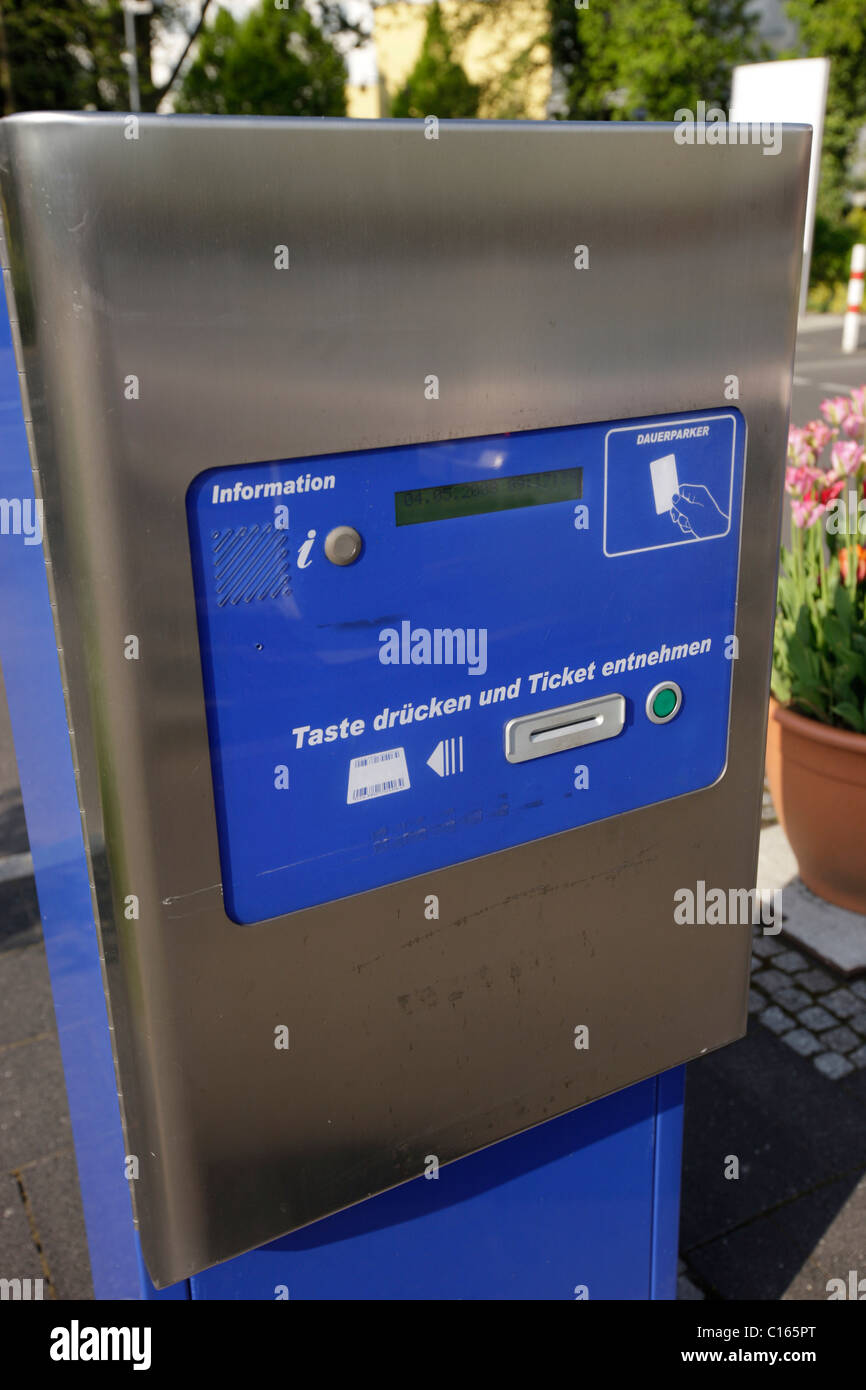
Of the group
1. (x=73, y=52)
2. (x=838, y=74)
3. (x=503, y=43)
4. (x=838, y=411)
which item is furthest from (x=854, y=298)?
(x=73, y=52)

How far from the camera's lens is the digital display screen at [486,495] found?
1292 mm

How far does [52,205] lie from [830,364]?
13495 mm

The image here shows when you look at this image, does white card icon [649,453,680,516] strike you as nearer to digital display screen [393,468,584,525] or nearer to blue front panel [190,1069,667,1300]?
digital display screen [393,468,584,525]

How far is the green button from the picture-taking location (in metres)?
1.55

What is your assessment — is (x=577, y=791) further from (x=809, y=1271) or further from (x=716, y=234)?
(x=809, y=1271)

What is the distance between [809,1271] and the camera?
2.40 m

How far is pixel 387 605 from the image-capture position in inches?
51.4

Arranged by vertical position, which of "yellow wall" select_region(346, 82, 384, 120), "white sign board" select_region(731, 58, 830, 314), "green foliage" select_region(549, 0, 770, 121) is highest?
"yellow wall" select_region(346, 82, 384, 120)

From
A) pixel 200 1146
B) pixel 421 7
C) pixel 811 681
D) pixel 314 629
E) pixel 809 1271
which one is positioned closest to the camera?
pixel 314 629

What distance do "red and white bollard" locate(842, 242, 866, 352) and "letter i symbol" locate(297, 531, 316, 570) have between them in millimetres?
13968

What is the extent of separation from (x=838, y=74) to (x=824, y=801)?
22.4m

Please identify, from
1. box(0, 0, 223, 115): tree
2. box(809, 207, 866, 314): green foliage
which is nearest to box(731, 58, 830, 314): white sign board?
box(809, 207, 866, 314): green foliage

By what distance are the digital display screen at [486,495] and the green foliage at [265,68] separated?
89.5 ft

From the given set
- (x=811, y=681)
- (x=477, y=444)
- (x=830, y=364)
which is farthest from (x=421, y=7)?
(x=477, y=444)
